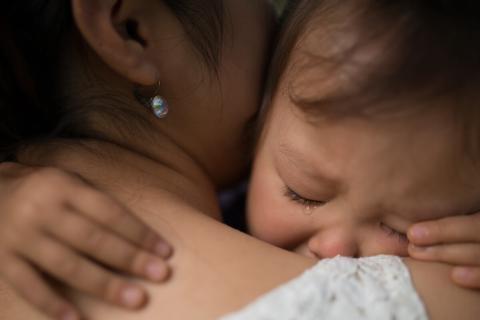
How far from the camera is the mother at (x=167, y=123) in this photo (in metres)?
0.70

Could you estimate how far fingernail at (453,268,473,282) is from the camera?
73 cm

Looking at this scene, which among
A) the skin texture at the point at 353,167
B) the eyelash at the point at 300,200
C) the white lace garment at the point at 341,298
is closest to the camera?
the white lace garment at the point at 341,298

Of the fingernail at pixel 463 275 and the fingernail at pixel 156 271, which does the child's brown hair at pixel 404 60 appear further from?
the fingernail at pixel 156 271

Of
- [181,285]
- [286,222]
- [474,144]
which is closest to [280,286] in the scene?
[181,285]

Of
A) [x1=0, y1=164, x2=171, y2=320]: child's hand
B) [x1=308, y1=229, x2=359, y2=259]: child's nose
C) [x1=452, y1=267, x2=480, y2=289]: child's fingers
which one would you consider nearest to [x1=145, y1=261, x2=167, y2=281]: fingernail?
[x1=0, y1=164, x2=171, y2=320]: child's hand

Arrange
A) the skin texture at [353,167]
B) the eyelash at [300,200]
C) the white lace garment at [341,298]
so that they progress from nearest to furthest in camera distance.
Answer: the white lace garment at [341,298], the skin texture at [353,167], the eyelash at [300,200]

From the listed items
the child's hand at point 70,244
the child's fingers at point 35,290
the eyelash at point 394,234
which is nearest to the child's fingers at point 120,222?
the child's hand at point 70,244

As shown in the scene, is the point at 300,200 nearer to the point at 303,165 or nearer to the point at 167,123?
the point at 303,165

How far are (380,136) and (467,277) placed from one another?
0.22 meters

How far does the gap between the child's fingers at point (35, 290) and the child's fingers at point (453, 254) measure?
477mm

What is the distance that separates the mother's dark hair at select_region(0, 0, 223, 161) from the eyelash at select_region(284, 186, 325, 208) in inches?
10.9

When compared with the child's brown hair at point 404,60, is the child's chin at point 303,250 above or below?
below

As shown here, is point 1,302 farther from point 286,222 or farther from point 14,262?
point 286,222

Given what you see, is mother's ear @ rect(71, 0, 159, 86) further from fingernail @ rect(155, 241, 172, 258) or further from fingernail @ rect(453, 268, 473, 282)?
fingernail @ rect(453, 268, 473, 282)
